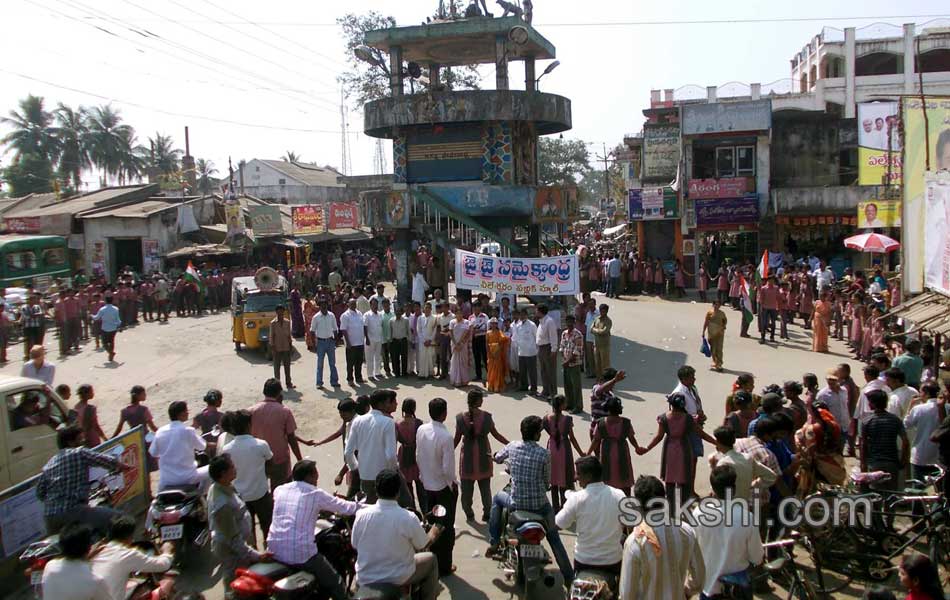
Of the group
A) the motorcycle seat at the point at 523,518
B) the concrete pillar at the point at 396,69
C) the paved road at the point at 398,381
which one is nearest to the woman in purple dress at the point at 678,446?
the paved road at the point at 398,381

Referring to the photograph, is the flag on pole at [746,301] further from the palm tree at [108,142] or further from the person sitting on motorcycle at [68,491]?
the palm tree at [108,142]

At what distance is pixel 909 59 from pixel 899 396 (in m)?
44.2

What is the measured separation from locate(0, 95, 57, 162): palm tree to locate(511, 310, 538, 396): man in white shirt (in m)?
50.3

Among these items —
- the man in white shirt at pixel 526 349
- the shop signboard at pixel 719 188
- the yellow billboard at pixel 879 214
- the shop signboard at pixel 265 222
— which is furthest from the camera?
the shop signboard at pixel 719 188

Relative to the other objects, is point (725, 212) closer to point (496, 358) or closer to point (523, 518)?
point (496, 358)

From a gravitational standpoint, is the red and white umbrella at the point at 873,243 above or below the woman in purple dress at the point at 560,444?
above

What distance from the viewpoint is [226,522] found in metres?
6.26

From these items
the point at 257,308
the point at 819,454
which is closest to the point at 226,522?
the point at 819,454

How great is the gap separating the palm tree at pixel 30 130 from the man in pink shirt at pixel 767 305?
51.5 meters

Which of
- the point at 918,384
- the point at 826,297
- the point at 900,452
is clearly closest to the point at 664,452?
the point at 900,452

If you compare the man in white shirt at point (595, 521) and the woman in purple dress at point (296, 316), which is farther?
the woman in purple dress at point (296, 316)

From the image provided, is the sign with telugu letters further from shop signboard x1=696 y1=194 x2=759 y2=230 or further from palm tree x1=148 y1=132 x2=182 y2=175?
palm tree x1=148 y1=132 x2=182 y2=175

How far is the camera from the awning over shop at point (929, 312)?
1127 centimetres
